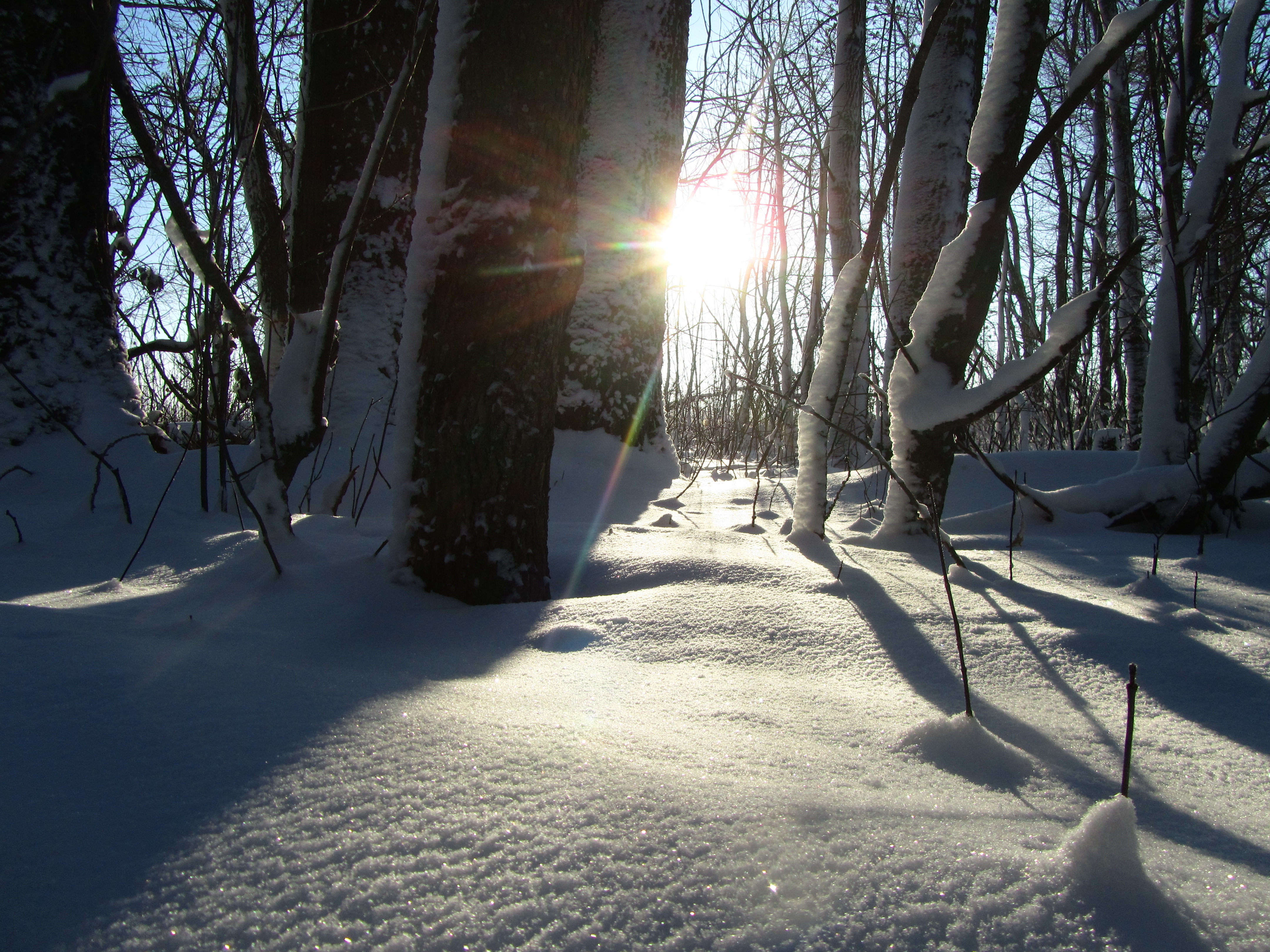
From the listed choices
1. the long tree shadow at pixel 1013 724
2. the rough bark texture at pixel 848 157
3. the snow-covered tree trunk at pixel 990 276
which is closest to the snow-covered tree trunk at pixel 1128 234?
the rough bark texture at pixel 848 157

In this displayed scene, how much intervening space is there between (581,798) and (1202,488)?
296 cm

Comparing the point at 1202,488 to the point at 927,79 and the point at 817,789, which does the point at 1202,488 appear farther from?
the point at 817,789

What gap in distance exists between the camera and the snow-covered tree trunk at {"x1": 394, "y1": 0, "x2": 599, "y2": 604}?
1.38 meters

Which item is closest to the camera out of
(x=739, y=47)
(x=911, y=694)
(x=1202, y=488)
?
(x=911, y=694)

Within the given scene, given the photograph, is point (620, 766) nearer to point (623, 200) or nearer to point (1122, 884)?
point (1122, 884)

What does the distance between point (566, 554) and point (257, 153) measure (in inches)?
68.4

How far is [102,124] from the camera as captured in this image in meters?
2.11

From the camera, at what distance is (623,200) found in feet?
10.8

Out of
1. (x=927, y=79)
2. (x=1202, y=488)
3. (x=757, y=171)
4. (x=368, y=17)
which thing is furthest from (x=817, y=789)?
(x=757, y=171)

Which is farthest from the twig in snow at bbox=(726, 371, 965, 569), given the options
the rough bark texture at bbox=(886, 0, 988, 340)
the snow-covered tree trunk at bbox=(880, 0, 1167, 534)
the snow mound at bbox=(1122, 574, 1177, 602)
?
the rough bark texture at bbox=(886, 0, 988, 340)

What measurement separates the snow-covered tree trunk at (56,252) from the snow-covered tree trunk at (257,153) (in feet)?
1.59

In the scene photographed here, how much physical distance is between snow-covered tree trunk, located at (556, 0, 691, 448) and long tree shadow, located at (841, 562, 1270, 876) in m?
1.89

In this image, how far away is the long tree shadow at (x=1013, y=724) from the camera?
2.13ft

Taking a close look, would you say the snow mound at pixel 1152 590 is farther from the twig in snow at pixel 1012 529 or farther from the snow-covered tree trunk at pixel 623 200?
the snow-covered tree trunk at pixel 623 200
